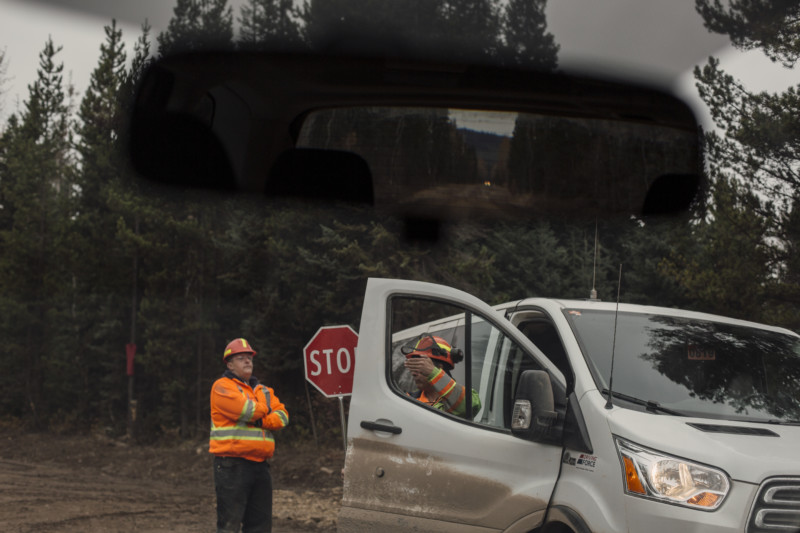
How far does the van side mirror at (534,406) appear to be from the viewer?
4121mm

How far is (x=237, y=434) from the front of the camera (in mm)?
7445

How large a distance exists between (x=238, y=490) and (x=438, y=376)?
328cm

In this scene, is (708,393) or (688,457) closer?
(688,457)

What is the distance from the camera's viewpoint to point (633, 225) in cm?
1324

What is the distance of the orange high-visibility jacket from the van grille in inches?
181

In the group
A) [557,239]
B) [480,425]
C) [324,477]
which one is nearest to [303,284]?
[324,477]

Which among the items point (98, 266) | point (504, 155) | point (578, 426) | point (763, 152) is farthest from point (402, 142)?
point (98, 266)

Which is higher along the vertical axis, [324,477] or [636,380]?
[636,380]

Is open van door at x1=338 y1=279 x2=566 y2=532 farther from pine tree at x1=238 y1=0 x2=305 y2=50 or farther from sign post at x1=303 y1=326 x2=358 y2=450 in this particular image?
sign post at x1=303 y1=326 x2=358 y2=450

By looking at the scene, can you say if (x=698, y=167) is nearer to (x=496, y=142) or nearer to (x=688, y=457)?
(x=496, y=142)

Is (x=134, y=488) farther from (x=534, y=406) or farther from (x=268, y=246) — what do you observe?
(x=534, y=406)

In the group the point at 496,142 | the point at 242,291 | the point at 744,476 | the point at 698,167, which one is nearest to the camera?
the point at 744,476

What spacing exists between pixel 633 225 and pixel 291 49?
22.3 ft

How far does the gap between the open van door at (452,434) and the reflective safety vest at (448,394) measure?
1.2 inches
